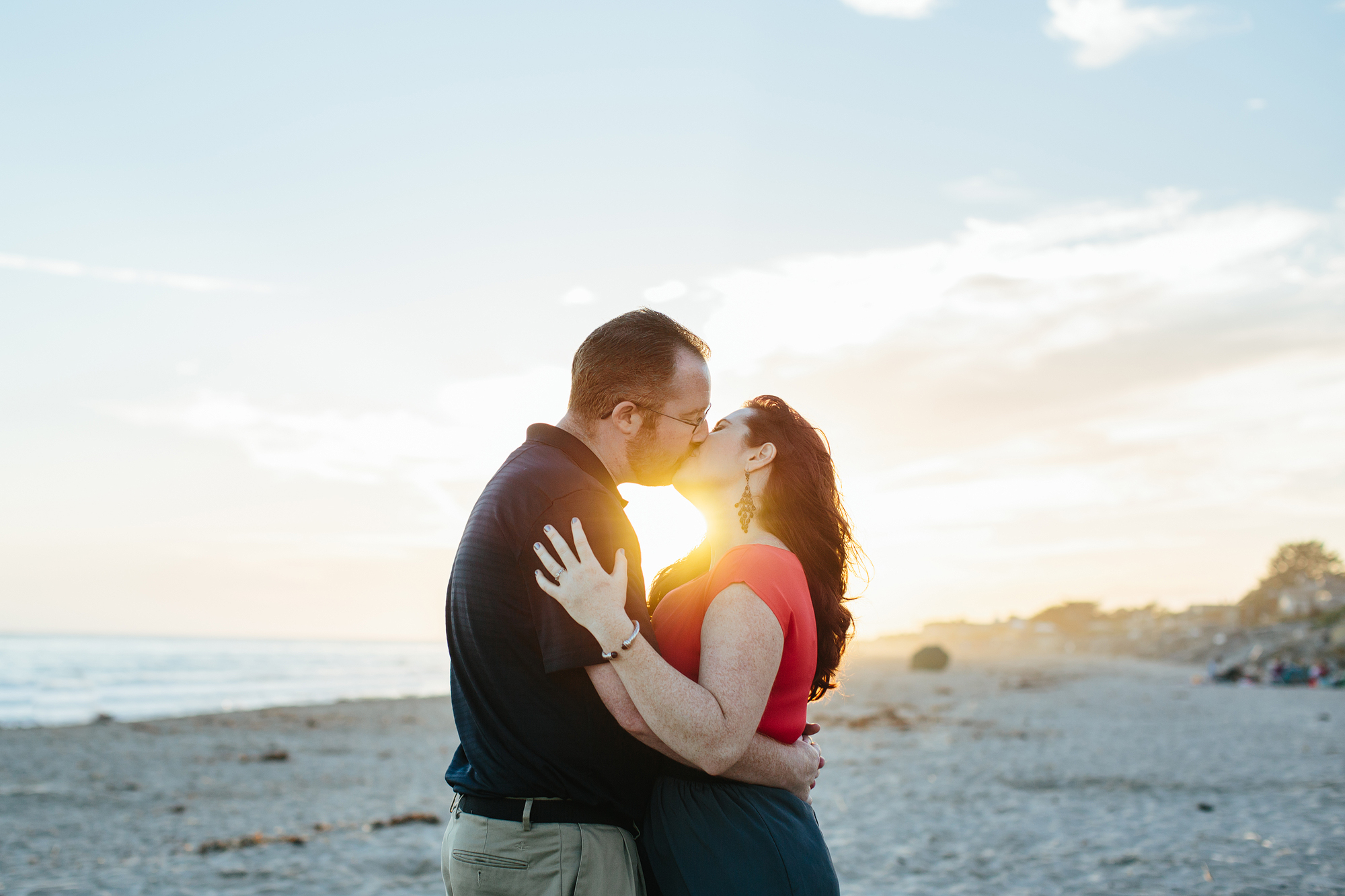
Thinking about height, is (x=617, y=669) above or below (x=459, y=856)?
above

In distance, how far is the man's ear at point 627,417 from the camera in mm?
2932

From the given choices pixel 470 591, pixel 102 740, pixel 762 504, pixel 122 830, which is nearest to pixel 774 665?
pixel 762 504

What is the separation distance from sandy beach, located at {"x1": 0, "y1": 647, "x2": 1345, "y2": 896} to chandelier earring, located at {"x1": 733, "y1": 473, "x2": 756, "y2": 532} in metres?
5.08

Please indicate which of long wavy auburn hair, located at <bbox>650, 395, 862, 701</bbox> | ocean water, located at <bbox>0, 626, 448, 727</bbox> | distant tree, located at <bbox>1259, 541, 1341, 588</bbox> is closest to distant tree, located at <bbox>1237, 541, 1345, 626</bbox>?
distant tree, located at <bbox>1259, 541, 1341, 588</bbox>

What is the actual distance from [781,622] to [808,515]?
2.01ft

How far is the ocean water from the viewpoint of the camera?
3008 centimetres

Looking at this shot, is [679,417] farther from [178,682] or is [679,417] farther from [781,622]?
[178,682]

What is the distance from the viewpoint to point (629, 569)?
2650 mm

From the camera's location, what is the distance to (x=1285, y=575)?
2950 inches

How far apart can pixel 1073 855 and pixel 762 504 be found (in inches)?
276

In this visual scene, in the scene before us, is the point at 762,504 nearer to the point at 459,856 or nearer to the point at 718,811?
the point at 718,811

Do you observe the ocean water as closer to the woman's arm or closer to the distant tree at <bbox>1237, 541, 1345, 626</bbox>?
the woman's arm

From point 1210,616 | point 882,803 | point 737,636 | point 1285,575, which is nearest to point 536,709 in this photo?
point 737,636

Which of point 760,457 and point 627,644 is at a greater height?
point 760,457
